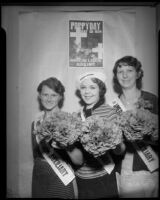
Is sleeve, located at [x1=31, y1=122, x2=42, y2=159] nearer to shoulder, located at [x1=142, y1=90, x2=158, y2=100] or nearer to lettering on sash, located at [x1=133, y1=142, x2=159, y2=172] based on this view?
lettering on sash, located at [x1=133, y1=142, x2=159, y2=172]

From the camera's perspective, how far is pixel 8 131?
153 cm

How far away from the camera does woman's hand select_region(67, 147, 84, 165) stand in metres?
1.47

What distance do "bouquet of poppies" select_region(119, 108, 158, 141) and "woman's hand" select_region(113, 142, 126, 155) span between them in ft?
0.15

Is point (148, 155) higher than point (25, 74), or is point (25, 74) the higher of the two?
point (25, 74)

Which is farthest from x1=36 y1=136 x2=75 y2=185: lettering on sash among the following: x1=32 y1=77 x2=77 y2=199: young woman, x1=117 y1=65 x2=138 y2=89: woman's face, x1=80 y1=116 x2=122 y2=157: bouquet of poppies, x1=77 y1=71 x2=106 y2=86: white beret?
x1=117 y1=65 x2=138 y2=89: woman's face

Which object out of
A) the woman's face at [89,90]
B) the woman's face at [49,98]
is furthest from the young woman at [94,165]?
the woman's face at [49,98]

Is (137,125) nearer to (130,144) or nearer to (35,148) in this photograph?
(130,144)

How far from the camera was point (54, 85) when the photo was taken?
150cm

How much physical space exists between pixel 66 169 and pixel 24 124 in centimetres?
31

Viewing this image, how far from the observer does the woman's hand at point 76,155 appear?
4.83 feet

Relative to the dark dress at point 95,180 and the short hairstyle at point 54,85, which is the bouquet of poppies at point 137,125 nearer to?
the dark dress at point 95,180

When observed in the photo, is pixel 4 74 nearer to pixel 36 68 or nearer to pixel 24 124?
pixel 36 68

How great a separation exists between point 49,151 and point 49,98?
0.86ft

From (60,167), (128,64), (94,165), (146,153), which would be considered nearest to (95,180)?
(94,165)
